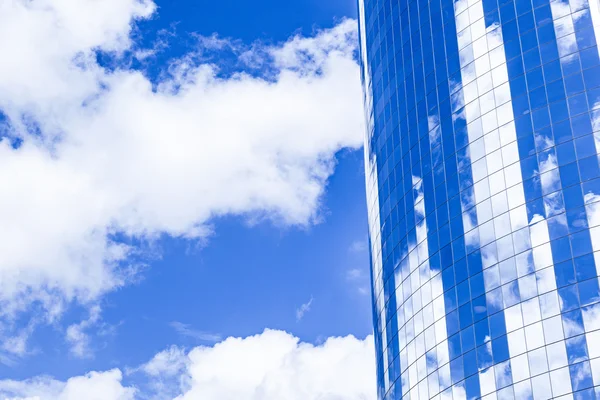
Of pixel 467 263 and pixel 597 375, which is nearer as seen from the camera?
pixel 597 375

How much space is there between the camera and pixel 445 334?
90.9m

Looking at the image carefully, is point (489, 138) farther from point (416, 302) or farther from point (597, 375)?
point (597, 375)

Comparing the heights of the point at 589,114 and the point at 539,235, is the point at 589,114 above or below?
above

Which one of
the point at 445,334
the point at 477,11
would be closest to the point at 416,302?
the point at 445,334

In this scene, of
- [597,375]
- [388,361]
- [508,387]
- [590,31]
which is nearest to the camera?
[597,375]

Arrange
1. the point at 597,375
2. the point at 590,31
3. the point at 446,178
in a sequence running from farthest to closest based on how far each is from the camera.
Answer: the point at 446,178 < the point at 590,31 < the point at 597,375

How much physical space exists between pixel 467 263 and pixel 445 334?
713cm

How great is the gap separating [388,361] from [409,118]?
2684cm

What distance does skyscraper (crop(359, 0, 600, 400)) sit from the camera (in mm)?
82125

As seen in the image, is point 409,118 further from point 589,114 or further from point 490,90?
point 589,114

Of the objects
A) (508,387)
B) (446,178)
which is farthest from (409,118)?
(508,387)

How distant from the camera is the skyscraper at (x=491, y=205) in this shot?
82125mm

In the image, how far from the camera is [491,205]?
90562 millimetres

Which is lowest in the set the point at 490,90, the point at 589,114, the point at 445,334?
the point at 445,334
